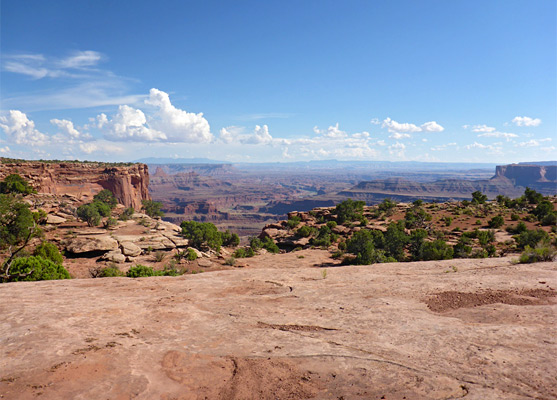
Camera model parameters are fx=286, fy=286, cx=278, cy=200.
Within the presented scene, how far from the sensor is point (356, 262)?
101 feet

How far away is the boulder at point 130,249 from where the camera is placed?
102 feet

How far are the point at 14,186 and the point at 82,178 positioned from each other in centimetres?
2727

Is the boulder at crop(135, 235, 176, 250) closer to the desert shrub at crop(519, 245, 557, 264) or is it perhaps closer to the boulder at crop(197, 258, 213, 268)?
the boulder at crop(197, 258, 213, 268)

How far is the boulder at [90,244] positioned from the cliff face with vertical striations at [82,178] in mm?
41129

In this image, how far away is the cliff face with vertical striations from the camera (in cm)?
6256

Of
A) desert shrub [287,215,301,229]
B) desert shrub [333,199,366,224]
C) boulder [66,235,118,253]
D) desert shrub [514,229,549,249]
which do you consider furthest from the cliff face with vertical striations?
desert shrub [514,229,549,249]

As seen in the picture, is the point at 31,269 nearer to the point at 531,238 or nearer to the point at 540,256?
the point at 540,256

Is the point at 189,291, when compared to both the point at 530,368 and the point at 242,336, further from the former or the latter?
the point at 530,368

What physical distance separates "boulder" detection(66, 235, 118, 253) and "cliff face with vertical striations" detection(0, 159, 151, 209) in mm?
41129

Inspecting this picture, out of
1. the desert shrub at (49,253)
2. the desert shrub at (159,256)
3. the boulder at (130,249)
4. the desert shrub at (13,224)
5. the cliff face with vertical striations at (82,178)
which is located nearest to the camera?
the desert shrub at (49,253)

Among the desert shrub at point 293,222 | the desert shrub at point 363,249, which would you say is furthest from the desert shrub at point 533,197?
the desert shrub at point 293,222

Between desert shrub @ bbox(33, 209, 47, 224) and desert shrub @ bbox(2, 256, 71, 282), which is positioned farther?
desert shrub @ bbox(33, 209, 47, 224)

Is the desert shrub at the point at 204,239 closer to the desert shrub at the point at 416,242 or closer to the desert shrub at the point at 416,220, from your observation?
the desert shrub at the point at 416,242

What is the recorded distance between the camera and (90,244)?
1234 inches
